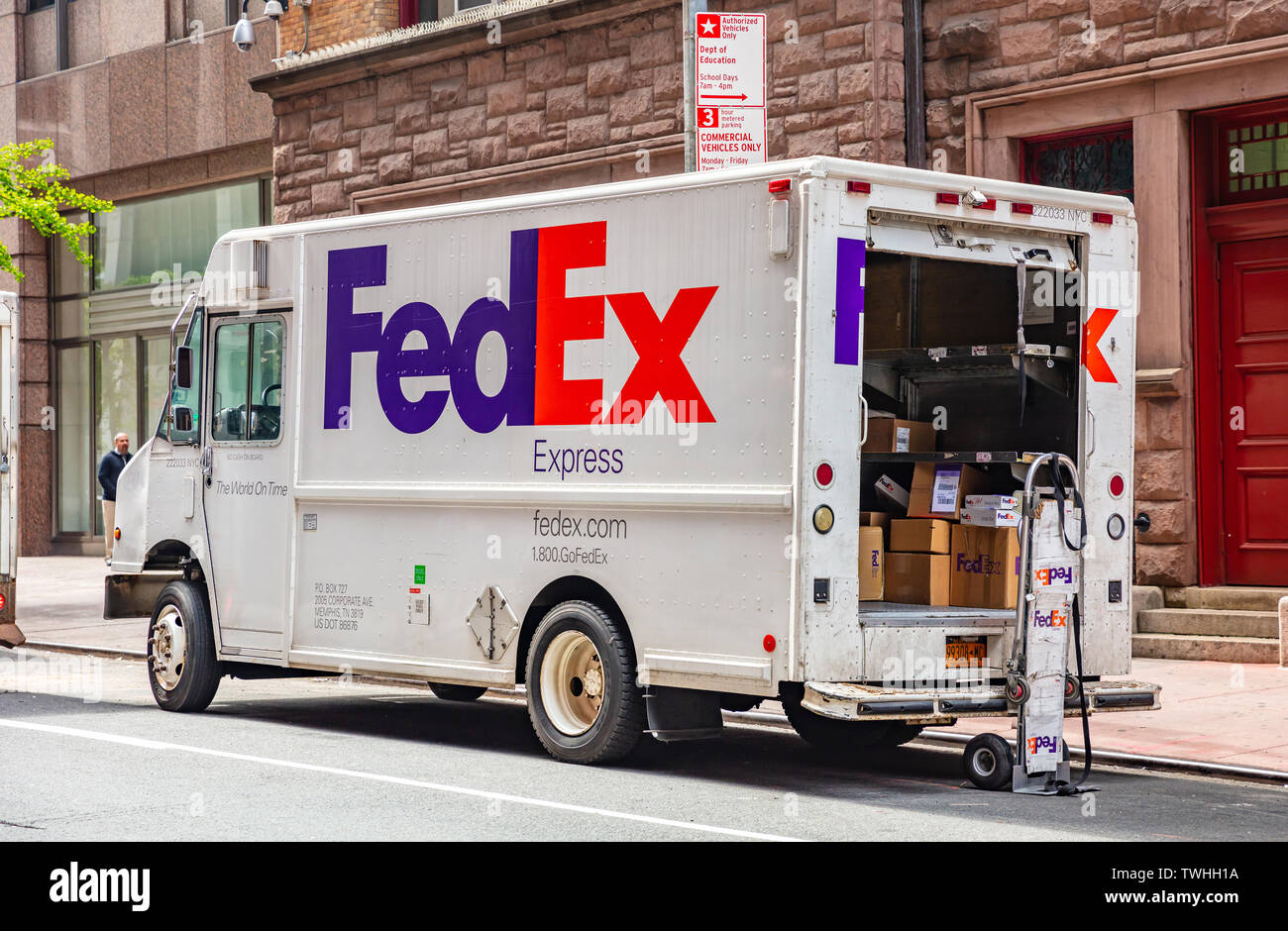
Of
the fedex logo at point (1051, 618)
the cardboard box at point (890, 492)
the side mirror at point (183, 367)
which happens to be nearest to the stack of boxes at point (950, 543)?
the cardboard box at point (890, 492)

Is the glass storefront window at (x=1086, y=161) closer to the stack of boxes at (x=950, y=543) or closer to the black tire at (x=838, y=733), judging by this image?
the stack of boxes at (x=950, y=543)

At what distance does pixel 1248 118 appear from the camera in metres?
14.0

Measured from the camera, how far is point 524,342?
9703 mm

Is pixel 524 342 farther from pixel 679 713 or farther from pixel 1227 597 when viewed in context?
pixel 1227 597

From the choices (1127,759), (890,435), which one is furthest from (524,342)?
(1127,759)

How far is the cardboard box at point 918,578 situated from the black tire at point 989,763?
3.24ft

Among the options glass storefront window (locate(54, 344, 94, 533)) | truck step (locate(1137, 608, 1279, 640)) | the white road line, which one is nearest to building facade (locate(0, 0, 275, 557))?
glass storefront window (locate(54, 344, 94, 533))

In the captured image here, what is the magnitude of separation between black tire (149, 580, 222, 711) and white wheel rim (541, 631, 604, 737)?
306cm

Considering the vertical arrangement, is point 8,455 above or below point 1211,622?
above

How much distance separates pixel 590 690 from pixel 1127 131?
788 centimetres

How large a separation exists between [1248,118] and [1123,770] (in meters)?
6.65

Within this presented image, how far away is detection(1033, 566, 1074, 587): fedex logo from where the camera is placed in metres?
8.61

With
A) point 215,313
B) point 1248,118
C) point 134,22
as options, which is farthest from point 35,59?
point 1248,118

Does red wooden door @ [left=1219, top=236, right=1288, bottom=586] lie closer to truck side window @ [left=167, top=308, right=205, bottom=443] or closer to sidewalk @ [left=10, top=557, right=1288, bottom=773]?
sidewalk @ [left=10, top=557, right=1288, bottom=773]
